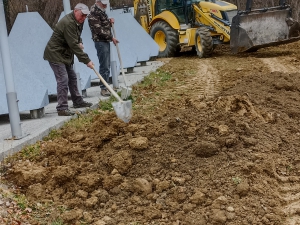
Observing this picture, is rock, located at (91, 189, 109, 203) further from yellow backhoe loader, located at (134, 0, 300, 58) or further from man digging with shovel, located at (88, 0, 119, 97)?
yellow backhoe loader, located at (134, 0, 300, 58)

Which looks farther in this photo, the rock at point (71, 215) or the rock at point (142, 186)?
the rock at point (142, 186)

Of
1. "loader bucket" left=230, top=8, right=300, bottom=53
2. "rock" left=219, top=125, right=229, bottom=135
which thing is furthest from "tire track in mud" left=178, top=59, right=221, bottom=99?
"rock" left=219, top=125, right=229, bottom=135

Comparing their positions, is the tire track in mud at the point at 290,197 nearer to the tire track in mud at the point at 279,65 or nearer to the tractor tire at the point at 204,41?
the tire track in mud at the point at 279,65

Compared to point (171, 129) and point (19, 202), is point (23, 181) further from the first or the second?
point (171, 129)

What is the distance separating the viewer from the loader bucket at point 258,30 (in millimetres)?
14156

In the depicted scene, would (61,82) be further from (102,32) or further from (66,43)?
(102,32)

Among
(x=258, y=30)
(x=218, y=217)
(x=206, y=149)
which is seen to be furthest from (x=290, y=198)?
(x=258, y=30)

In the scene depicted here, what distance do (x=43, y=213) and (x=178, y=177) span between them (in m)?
1.34

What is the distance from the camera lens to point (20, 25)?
387 inches

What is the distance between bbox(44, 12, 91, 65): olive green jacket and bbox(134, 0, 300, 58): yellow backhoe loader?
6756mm

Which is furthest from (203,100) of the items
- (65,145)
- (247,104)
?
(65,145)

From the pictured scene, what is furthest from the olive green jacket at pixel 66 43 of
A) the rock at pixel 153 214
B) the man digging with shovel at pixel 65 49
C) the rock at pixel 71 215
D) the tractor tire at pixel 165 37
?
the tractor tire at pixel 165 37

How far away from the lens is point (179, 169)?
5.45 m

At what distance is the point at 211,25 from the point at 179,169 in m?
10.9
